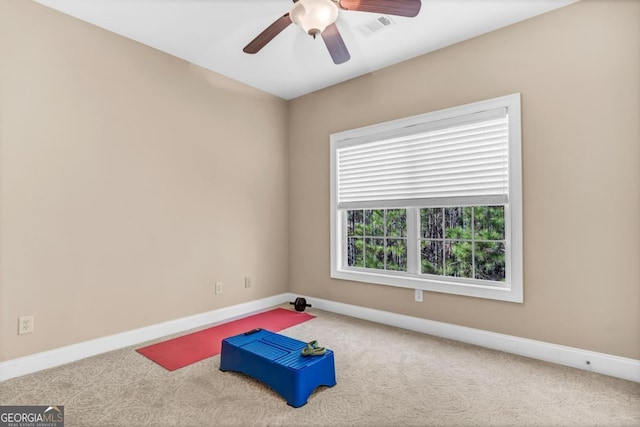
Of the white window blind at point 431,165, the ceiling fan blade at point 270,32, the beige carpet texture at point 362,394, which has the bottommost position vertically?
the beige carpet texture at point 362,394

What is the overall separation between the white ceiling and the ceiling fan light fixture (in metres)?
0.71

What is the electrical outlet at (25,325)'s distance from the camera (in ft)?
8.14

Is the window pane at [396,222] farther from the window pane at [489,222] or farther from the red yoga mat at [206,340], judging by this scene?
the red yoga mat at [206,340]

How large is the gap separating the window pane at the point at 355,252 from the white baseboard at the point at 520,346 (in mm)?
513

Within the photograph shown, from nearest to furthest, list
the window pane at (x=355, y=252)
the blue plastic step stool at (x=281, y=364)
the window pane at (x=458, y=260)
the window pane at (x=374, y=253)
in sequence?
the blue plastic step stool at (x=281, y=364) < the window pane at (x=458, y=260) < the window pane at (x=374, y=253) < the window pane at (x=355, y=252)

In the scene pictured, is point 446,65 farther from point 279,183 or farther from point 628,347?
point 628,347

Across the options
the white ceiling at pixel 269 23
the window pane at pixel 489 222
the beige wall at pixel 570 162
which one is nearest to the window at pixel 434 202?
the window pane at pixel 489 222

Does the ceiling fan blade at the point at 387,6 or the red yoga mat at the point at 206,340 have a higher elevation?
the ceiling fan blade at the point at 387,6

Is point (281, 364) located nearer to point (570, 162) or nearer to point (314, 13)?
point (314, 13)

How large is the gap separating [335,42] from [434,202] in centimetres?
178

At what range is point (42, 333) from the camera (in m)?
2.58

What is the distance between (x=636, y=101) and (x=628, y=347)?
174 cm

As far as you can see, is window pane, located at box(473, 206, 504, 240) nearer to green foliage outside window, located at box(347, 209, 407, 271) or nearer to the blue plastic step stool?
green foliage outside window, located at box(347, 209, 407, 271)

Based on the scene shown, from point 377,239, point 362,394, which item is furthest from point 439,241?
point 362,394
